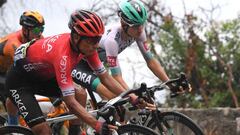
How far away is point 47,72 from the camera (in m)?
8.55

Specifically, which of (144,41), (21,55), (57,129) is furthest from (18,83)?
(144,41)

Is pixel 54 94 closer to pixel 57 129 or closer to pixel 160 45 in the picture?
pixel 57 129

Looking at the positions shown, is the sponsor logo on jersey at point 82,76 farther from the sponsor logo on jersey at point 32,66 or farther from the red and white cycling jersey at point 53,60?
the sponsor logo on jersey at point 32,66

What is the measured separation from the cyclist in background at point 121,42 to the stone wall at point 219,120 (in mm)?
1753

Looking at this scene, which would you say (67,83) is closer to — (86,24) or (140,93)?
(86,24)

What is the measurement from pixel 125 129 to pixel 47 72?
104cm

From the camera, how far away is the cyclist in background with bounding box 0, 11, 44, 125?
32.9 ft

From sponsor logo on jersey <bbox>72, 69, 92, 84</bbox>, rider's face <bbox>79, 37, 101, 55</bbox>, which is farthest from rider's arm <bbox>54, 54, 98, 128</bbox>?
sponsor logo on jersey <bbox>72, 69, 92, 84</bbox>

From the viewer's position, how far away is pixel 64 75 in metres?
8.00

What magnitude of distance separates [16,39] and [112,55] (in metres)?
1.39

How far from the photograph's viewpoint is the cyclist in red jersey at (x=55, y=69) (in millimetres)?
7992

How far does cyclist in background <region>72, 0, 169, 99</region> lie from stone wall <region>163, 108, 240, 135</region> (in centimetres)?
175

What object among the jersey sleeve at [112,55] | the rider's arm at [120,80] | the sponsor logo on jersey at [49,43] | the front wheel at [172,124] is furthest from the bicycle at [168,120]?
the sponsor logo on jersey at [49,43]

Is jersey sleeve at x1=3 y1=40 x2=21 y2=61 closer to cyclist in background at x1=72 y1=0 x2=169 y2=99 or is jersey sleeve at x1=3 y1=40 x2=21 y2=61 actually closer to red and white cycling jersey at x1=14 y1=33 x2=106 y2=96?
cyclist in background at x1=72 y1=0 x2=169 y2=99
